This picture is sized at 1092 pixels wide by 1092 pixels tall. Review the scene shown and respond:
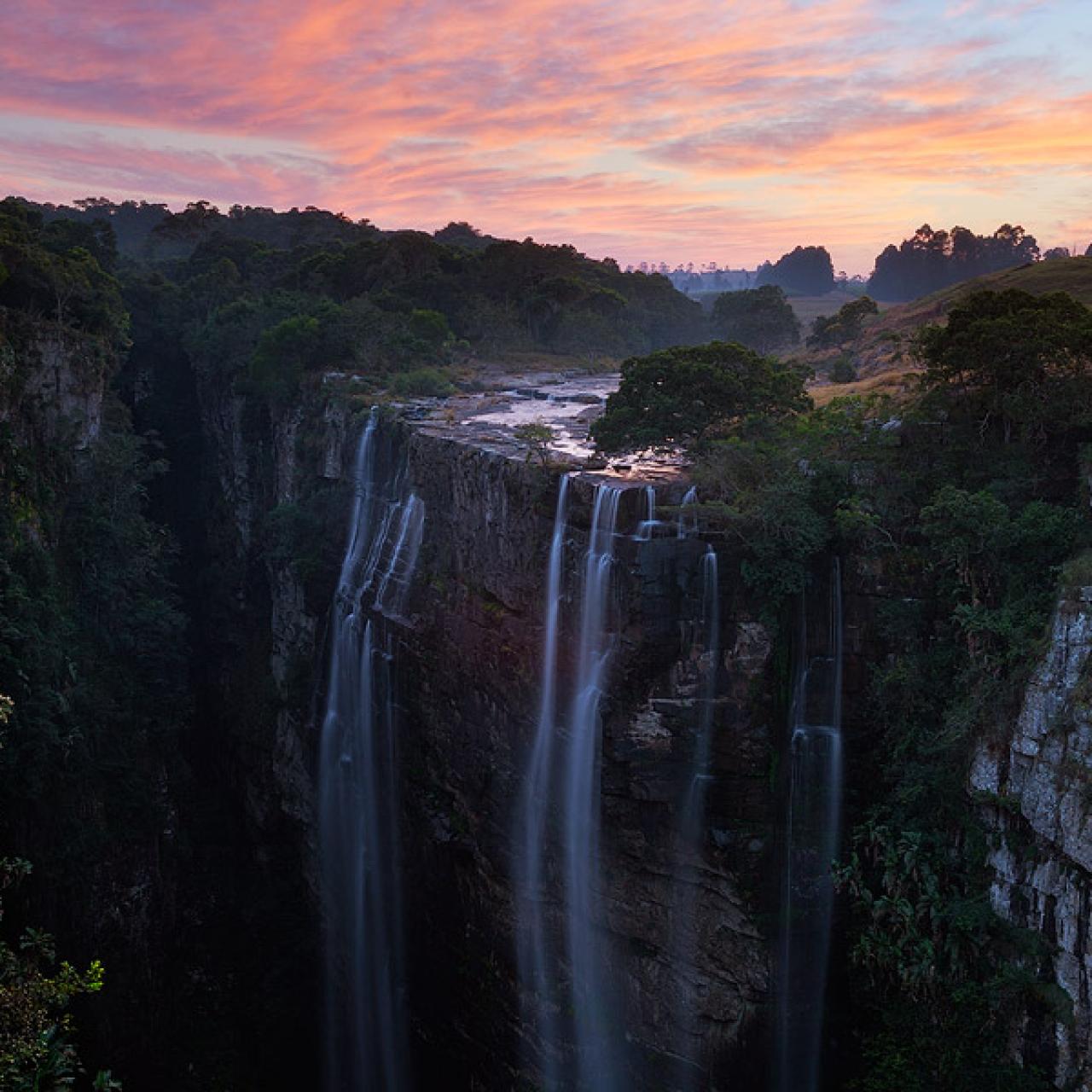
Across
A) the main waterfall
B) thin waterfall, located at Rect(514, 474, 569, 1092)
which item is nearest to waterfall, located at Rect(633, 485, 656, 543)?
the main waterfall

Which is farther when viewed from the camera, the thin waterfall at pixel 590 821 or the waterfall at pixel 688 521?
the thin waterfall at pixel 590 821

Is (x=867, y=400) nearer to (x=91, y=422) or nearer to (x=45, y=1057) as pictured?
(x=45, y=1057)

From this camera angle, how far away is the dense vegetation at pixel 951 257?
7238cm

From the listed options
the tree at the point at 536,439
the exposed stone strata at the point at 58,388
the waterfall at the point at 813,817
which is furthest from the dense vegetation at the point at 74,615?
the waterfall at the point at 813,817

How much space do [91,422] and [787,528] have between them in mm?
23256

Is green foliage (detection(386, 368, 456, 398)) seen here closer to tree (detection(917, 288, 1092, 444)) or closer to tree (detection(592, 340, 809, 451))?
tree (detection(592, 340, 809, 451))

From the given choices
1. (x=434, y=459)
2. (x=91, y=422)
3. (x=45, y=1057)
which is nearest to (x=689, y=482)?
(x=434, y=459)

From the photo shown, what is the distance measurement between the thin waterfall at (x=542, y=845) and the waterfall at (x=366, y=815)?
5650mm

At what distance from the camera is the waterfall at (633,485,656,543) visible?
18109 millimetres

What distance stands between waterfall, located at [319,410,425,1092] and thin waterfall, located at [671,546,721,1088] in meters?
9.55

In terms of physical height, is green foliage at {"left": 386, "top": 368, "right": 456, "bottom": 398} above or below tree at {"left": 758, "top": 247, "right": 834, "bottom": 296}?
below

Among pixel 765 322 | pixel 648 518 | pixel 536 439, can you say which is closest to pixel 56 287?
pixel 536 439

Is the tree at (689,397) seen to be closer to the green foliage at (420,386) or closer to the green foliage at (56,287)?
the green foliage at (420,386)

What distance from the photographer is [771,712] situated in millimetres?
18078
